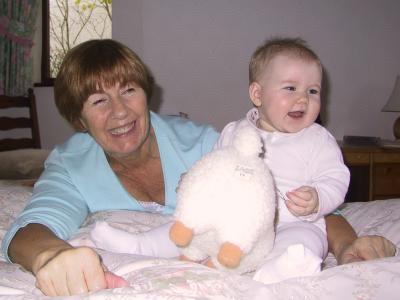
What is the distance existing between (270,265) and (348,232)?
424mm

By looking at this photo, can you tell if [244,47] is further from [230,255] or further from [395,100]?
[230,255]

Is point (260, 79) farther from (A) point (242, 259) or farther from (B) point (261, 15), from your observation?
(B) point (261, 15)

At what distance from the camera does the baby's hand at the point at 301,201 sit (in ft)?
2.60

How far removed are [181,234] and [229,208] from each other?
79mm

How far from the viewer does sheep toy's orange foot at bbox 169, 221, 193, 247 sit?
0.65 m

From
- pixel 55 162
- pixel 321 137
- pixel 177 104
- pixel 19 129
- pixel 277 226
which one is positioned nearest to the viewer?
pixel 277 226

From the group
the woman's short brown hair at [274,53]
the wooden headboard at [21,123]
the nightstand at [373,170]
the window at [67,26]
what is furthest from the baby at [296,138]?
the window at [67,26]

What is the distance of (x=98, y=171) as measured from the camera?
4.13ft

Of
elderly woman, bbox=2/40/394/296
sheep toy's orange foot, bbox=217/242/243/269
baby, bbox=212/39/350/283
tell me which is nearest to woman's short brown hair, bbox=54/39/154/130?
elderly woman, bbox=2/40/394/296

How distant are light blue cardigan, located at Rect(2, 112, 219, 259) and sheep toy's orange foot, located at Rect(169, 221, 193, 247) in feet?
1.64

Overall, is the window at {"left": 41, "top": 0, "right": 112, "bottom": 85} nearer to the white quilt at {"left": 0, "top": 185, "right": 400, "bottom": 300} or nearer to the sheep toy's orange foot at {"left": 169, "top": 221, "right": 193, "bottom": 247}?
the white quilt at {"left": 0, "top": 185, "right": 400, "bottom": 300}

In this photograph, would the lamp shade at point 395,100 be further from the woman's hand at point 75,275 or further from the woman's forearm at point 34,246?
the woman's hand at point 75,275

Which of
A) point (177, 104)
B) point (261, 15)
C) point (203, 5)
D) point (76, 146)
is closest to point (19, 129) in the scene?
point (177, 104)

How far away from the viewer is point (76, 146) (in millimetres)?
1359
